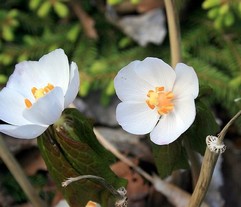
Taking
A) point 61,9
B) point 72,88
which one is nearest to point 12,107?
point 72,88

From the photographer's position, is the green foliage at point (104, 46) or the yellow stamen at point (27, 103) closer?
the yellow stamen at point (27, 103)

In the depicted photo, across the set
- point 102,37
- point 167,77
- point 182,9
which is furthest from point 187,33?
point 167,77

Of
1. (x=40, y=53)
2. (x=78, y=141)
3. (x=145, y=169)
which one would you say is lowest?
(x=145, y=169)

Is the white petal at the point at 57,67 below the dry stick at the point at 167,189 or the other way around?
the other way around

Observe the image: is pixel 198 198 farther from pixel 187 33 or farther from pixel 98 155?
pixel 187 33

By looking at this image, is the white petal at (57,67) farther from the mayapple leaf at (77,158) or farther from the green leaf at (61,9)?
the green leaf at (61,9)

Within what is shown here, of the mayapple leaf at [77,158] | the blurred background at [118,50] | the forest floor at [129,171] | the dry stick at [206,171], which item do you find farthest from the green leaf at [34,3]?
the dry stick at [206,171]

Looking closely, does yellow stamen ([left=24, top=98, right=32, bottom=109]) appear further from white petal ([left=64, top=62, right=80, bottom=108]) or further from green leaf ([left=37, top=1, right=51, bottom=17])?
green leaf ([left=37, top=1, right=51, bottom=17])
